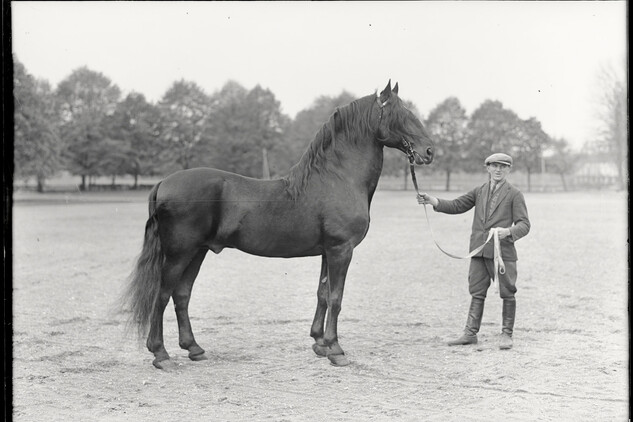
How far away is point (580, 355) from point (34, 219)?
19.6 metres

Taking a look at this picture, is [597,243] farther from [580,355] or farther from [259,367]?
[259,367]

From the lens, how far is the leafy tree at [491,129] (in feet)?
22.6

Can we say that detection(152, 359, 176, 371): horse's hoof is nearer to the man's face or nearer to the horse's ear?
the horse's ear

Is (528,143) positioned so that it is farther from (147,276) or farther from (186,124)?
(147,276)

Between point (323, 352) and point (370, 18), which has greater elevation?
point (370, 18)

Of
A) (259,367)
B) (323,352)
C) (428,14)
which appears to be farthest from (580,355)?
(428,14)

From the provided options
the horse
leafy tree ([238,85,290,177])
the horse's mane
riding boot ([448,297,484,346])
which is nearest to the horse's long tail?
the horse

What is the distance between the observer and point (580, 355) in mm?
4992

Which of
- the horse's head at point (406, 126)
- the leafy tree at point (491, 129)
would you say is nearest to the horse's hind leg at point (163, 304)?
the horse's head at point (406, 126)

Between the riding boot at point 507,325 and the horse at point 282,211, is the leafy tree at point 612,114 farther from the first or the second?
the horse at point 282,211

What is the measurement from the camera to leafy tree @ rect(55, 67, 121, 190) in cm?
803

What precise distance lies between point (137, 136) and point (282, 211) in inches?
141
